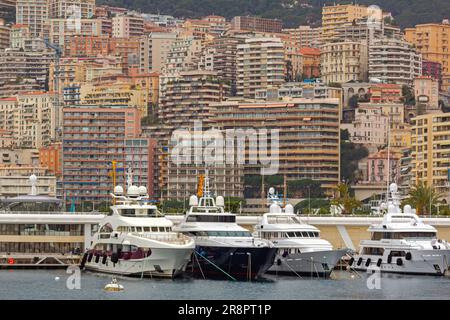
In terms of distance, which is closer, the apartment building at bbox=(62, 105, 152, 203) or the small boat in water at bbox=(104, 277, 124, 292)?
the small boat in water at bbox=(104, 277, 124, 292)

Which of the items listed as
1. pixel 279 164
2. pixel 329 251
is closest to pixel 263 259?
pixel 329 251

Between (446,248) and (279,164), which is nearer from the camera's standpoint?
(446,248)

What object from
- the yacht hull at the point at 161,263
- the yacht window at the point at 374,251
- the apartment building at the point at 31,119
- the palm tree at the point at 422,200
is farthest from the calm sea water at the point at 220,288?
the apartment building at the point at 31,119

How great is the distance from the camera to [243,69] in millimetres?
196250

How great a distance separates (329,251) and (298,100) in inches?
3533

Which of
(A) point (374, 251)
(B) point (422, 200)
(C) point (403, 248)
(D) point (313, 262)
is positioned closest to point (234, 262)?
(D) point (313, 262)

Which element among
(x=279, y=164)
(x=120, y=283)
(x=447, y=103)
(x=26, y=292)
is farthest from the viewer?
(x=447, y=103)

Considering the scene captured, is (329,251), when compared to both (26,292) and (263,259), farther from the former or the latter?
(26,292)

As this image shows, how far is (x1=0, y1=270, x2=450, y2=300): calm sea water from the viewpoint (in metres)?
55.1

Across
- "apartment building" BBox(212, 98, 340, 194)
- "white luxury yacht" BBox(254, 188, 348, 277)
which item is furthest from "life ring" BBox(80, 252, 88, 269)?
"apartment building" BBox(212, 98, 340, 194)

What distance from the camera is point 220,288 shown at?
59562mm

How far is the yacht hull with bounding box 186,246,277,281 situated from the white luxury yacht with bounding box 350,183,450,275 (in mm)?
8969

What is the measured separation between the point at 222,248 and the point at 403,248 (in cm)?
1143

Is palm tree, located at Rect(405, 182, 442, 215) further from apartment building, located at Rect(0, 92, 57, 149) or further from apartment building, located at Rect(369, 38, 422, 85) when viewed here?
apartment building, located at Rect(369, 38, 422, 85)
